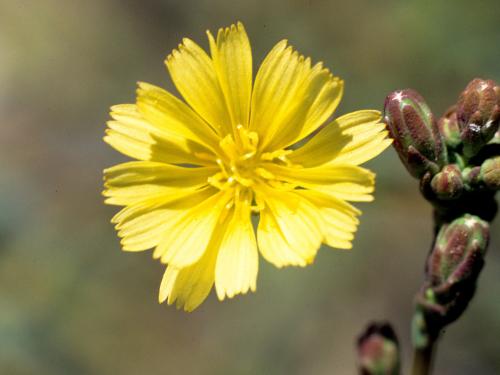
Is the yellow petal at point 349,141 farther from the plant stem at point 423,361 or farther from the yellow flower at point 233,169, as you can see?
the plant stem at point 423,361

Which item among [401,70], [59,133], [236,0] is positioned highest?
[236,0]

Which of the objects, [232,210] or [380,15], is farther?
[380,15]

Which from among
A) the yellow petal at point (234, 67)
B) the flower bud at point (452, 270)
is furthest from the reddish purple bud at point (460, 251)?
the yellow petal at point (234, 67)

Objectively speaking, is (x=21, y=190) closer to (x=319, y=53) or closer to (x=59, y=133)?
(x=59, y=133)

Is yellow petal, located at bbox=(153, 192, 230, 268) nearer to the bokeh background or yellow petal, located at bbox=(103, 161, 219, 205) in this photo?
yellow petal, located at bbox=(103, 161, 219, 205)

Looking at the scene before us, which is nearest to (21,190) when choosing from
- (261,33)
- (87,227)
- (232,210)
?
(87,227)

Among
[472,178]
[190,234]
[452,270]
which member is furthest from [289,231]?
[472,178]

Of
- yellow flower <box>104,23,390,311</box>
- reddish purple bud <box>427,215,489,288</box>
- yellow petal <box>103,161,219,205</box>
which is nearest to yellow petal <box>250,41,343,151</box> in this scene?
yellow flower <box>104,23,390,311</box>
